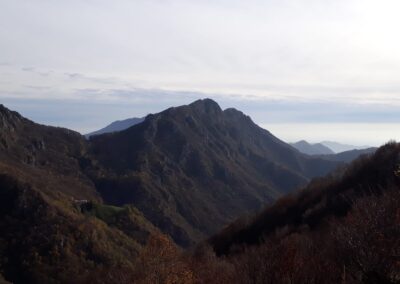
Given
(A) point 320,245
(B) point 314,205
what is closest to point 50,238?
(B) point 314,205

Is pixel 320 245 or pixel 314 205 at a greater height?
pixel 320 245

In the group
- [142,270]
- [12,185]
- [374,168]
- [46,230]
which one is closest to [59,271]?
[46,230]

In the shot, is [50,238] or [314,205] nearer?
[314,205]

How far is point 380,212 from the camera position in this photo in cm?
2086

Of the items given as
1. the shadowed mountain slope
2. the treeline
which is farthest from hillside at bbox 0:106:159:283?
the treeline

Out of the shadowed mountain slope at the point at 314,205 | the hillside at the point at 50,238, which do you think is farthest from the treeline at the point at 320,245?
the hillside at the point at 50,238

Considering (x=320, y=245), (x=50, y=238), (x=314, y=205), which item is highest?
(x=320, y=245)

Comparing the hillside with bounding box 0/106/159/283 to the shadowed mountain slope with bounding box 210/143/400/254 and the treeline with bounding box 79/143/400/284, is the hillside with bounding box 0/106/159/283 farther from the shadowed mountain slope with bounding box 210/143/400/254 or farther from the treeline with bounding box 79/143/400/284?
the treeline with bounding box 79/143/400/284

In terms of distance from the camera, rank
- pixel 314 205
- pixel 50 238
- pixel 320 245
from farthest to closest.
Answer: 1. pixel 50 238
2. pixel 314 205
3. pixel 320 245

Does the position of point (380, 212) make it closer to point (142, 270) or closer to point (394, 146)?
point (142, 270)

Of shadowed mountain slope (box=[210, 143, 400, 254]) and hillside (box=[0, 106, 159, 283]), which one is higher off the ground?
shadowed mountain slope (box=[210, 143, 400, 254])

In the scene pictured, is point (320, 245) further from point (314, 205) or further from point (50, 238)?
point (50, 238)

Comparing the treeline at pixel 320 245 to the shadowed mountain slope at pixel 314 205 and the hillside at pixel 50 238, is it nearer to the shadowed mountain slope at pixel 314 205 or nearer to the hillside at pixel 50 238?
the shadowed mountain slope at pixel 314 205

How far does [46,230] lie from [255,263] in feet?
407
